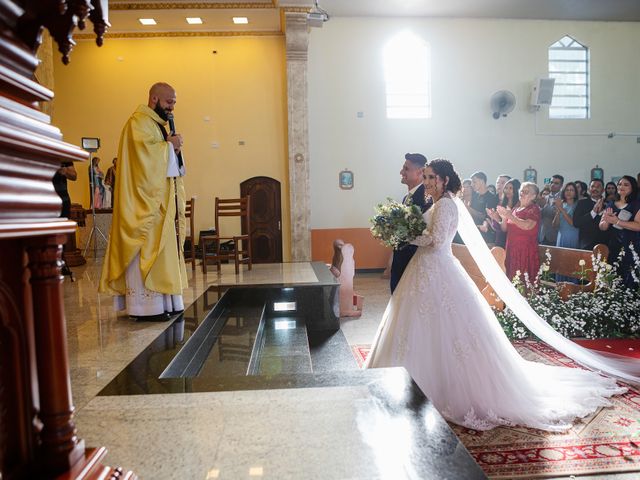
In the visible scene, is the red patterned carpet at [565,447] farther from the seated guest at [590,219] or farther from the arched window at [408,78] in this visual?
the arched window at [408,78]

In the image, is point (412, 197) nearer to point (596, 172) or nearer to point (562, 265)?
point (562, 265)

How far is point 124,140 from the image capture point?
3902mm

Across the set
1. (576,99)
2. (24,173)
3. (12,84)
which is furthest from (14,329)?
(576,99)

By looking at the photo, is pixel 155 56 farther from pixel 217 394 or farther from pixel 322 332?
pixel 217 394

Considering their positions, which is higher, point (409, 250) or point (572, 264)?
point (409, 250)

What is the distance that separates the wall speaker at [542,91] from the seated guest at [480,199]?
4755 millimetres

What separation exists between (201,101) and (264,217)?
9.60 ft

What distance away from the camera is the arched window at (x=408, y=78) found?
11.5 m

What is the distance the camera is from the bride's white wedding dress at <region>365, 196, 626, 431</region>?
324 centimetres

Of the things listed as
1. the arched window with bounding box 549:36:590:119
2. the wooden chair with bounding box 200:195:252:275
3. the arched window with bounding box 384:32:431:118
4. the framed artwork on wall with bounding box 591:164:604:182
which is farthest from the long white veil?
the arched window with bounding box 549:36:590:119

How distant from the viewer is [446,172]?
3666 millimetres

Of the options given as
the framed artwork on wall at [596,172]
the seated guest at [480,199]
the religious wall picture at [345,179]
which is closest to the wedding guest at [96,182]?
the religious wall picture at [345,179]

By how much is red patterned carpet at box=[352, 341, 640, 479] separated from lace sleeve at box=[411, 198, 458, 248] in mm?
1275

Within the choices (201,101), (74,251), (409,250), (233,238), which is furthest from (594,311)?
(201,101)
